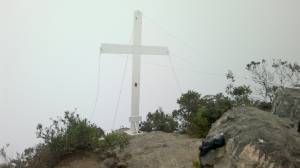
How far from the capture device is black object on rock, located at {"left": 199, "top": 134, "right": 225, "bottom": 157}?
6.00m

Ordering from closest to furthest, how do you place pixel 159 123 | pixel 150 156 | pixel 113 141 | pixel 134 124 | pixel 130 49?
pixel 150 156 → pixel 113 141 → pixel 134 124 → pixel 130 49 → pixel 159 123

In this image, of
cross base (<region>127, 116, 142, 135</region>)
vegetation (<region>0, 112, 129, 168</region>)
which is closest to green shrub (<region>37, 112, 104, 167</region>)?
vegetation (<region>0, 112, 129, 168</region>)

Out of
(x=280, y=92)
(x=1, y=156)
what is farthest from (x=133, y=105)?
(x=280, y=92)

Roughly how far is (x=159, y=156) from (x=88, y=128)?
172 cm

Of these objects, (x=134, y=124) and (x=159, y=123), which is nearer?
(x=134, y=124)

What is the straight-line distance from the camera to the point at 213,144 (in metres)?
6.07

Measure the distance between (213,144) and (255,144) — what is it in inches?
33.2

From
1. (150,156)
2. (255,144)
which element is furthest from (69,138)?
(255,144)

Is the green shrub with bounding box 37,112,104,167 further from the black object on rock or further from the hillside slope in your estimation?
the black object on rock

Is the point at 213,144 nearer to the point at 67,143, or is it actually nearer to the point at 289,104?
the point at 289,104

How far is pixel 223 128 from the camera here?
6.23 metres

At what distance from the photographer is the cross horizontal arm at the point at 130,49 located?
10852 millimetres

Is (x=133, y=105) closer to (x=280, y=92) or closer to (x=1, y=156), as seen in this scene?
(x=1, y=156)

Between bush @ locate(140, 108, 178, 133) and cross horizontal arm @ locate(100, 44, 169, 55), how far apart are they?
1751 mm
